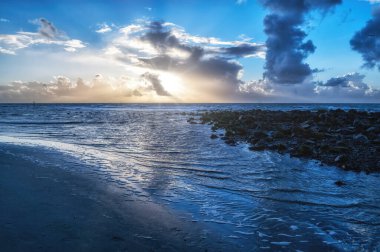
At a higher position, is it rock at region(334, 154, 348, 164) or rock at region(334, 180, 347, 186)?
rock at region(334, 154, 348, 164)

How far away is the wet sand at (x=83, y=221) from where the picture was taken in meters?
4.19

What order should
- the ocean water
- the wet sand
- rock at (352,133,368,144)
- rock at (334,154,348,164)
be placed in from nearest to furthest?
1. the wet sand
2. the ocean water
3. rock at (334,154,348,164)
4. rock at (352,133,368,144)

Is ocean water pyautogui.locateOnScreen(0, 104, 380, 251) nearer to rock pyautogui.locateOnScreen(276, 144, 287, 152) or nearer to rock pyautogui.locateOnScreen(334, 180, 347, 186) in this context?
rock pyautogui.locateOnScreen(334, 180, 347, 186)

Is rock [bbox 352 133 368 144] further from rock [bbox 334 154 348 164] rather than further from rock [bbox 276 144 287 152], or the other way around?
rock [bbox 334 154 348 164]

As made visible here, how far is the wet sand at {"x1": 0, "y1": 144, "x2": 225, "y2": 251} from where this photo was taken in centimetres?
419

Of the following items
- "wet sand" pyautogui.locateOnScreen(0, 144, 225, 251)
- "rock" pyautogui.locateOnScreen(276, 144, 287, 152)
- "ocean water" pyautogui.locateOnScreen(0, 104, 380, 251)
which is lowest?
"ocean water" pyautogui.locateOnScreen(0, 104, 380, 251)

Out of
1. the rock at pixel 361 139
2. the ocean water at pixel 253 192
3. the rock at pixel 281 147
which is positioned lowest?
the ocean water at pixel 253 192

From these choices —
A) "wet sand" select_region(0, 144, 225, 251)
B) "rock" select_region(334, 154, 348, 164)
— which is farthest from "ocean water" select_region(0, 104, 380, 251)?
"rock" select_region(334, 154, 348, 164)

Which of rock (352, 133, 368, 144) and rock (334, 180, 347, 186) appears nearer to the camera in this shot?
rock (334, 180, 347, 186)

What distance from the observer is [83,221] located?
193 inches

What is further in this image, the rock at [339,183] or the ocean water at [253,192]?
the rock at [339,183]

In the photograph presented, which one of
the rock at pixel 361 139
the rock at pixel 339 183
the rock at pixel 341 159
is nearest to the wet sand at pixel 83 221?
the rock at pixel 339 183

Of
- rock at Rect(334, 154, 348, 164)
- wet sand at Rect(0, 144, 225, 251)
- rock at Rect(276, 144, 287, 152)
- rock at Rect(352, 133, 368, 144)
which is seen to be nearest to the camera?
wet sand at Rect(0, 144, 225, 251)

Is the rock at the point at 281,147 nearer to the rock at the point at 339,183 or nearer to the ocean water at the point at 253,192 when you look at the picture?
the ocean water at the point at 253,192
